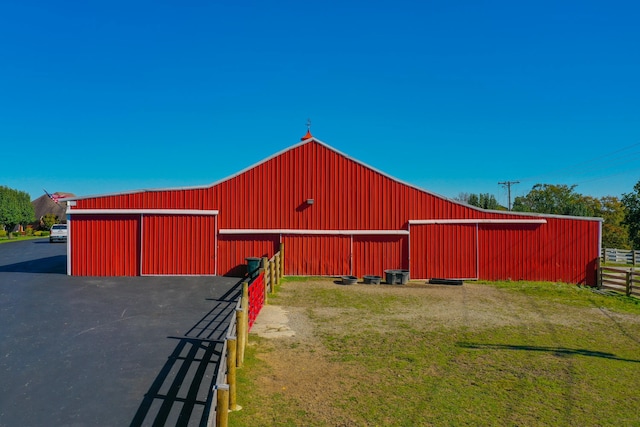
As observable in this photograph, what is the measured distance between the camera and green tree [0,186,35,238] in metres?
46.8

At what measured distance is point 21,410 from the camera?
5469 mm

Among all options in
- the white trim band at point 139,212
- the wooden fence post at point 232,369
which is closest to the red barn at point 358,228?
the white trim band at point 139,212

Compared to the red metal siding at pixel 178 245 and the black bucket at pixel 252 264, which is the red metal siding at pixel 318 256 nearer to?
the black bucket at pixel 252 264

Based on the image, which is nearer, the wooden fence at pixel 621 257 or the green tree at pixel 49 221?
the wooden fence at pixel 621 257

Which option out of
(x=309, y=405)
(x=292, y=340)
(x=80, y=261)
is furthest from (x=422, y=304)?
(x=80, y=261)

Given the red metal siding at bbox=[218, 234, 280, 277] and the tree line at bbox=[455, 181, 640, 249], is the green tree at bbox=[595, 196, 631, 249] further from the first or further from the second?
the red metal siding at bbox=[218, 234, 280, 277]

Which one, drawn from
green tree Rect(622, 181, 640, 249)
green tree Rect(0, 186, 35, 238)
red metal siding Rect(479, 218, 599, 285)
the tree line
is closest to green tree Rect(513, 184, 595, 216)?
the tree line

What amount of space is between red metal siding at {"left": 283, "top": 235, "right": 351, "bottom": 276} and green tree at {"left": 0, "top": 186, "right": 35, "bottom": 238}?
39561 millimetres

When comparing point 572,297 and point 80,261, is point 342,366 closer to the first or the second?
point 572,297

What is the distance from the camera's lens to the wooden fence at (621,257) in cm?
3017

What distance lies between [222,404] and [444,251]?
15.7 m

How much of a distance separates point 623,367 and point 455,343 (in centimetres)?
303

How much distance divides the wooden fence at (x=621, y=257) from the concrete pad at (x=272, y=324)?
2977 centimetres

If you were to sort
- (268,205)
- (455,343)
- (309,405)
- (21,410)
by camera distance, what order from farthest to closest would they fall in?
(268,205), (455,343), (309,405), (21,410)
